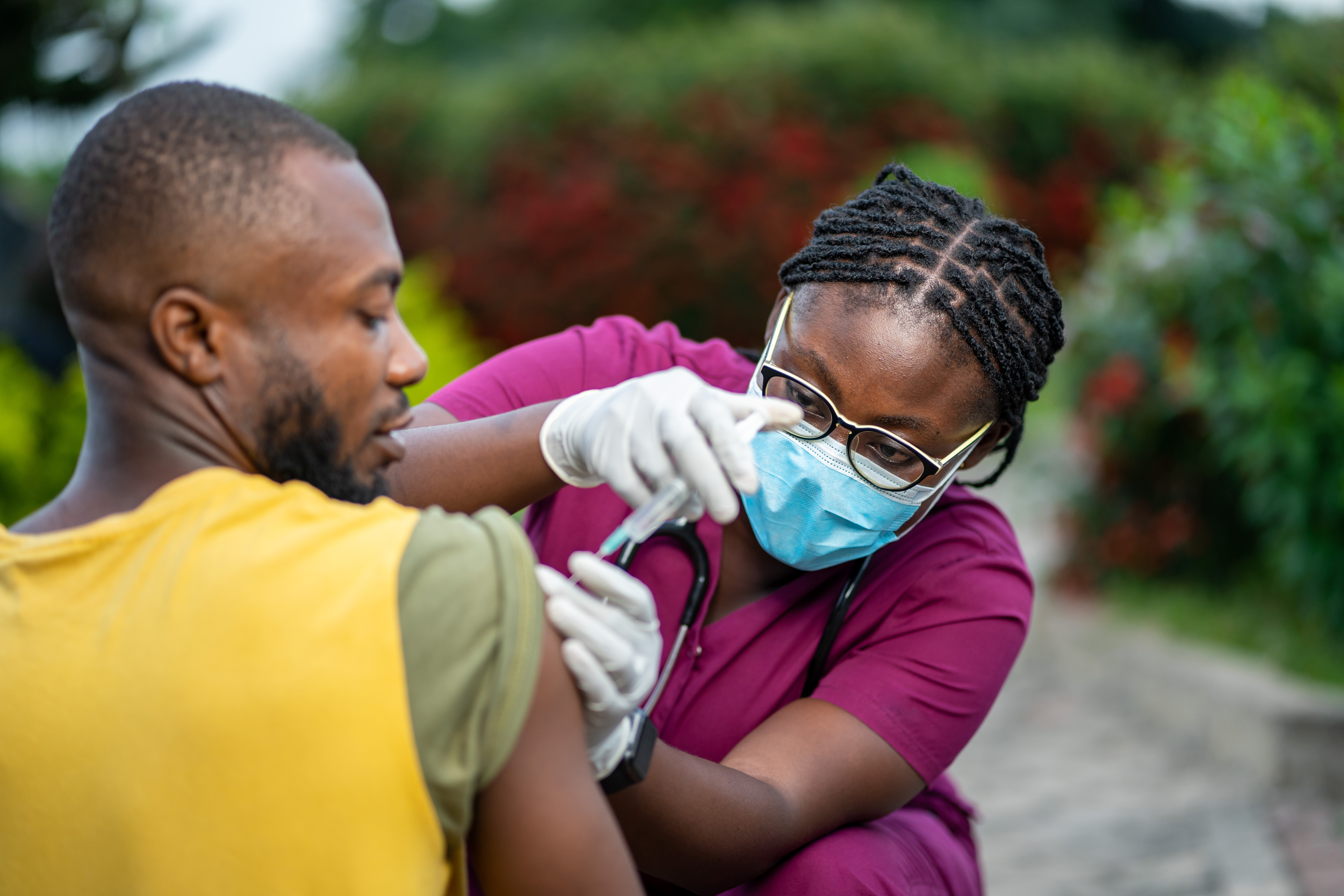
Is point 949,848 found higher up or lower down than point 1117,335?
higher up

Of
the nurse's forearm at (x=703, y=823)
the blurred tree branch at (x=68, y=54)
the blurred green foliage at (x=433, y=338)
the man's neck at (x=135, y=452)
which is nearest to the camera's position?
the man's neck at (x=135, y=452)

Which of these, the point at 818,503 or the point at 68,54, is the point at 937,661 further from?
the point at 68,54

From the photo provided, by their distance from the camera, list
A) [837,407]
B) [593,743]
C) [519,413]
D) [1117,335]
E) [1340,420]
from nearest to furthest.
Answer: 1. [593,743]
2. [519,413]
3. [837,407]
4. [1340,420]
5. [1117,335]

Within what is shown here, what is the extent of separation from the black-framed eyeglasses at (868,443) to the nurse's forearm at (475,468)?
0.43 m

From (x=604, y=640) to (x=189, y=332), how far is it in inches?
19.7

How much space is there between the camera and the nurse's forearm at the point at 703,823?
1.42 meters

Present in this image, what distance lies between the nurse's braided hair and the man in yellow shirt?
90 cm

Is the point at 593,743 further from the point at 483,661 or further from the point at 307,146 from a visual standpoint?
the point at 307,146

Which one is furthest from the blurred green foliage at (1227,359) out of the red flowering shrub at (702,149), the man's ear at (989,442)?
the red flowering shrub at (702,149)

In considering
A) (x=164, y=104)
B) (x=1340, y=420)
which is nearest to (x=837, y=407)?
(x=164, y=104)

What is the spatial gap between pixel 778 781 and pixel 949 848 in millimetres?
507

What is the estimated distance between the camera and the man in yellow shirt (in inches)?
39.1

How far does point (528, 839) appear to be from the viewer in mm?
1089

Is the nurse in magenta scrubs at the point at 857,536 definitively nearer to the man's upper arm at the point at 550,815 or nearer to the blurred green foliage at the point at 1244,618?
the man's upper arm at the point at 550,815
